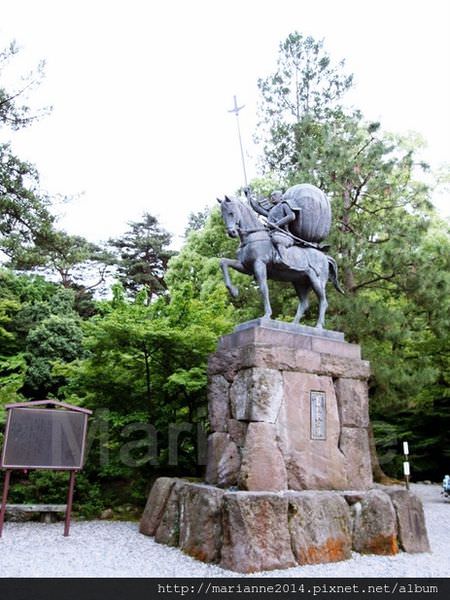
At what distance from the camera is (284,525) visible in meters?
5.30

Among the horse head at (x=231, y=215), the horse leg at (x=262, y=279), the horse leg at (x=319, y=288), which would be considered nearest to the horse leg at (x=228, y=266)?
the horse leg at (x=262, y=279)

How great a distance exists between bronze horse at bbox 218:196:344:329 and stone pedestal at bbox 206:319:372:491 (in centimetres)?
55

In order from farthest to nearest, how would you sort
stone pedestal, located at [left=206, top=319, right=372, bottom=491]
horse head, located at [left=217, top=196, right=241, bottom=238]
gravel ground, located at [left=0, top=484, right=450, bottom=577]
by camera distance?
horse head, located at [left=217, top=196, right=241, bottom=238]
stone pedestal, located at [left=206, top=319, right=372, bottom=491]
gravel ground, located at [left=0, top=484, right=450, bottom=577]

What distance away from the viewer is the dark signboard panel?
670cm

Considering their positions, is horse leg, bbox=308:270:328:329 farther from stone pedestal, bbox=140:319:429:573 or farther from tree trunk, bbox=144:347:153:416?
tree trunk, bbox=144:347:153:416

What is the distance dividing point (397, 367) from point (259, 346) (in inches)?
201

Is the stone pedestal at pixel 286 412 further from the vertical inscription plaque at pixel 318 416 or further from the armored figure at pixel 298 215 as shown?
the armored figure at pixel 298 215

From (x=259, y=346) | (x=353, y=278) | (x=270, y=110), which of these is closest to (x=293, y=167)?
(x=270, y=110)

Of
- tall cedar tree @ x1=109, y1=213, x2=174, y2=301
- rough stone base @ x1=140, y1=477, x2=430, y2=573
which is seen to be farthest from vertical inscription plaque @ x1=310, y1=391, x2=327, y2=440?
tall cedar tree @ x1=109, y1=213, x2=174, y2=301

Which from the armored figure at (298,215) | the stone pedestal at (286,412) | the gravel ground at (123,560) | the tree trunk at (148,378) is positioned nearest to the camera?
the gravel ground at (123,560)

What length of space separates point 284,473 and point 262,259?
2.65 metres

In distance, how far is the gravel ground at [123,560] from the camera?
5.04 meters

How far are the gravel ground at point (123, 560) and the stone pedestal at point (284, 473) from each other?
17 cm
